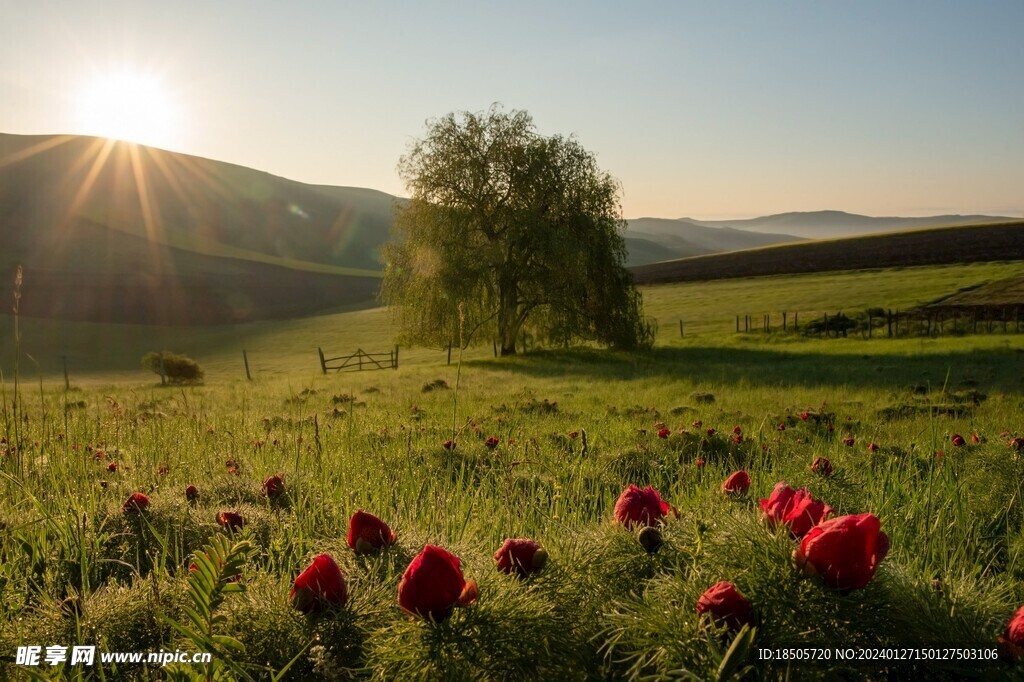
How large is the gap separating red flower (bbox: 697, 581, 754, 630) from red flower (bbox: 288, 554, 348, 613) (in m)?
0.74

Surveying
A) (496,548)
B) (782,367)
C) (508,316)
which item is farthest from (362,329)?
(496,548)

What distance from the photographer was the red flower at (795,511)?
53.6 inches

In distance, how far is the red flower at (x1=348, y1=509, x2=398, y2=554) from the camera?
5.48ft

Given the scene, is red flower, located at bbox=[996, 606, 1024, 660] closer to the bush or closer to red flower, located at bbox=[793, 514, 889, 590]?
red flower, located at bbox=[793, 514, 889, 590]

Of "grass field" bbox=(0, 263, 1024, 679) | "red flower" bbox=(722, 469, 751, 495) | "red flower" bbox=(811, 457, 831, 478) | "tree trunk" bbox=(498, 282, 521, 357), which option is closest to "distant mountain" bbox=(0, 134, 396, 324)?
"tree trunk" bbox=(498, 282, 521, 357)

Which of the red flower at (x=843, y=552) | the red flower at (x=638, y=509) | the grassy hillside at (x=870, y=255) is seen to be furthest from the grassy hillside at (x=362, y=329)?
the red flower at (x=843, y=552)

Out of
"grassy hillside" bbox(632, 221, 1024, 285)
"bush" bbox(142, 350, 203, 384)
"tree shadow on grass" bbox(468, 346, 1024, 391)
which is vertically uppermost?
"grassy hillside" bbox(632, 221, 1024, 285)

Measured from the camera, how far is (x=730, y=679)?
3.67 feet

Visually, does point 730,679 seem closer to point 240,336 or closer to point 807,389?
point 807,389

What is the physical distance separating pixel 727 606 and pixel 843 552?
0.75 ft

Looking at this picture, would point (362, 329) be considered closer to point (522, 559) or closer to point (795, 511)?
point (522, 559)

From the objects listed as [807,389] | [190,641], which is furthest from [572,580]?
[807,389]

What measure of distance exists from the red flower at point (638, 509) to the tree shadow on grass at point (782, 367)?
1201 cm

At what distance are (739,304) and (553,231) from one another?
2682 cm
